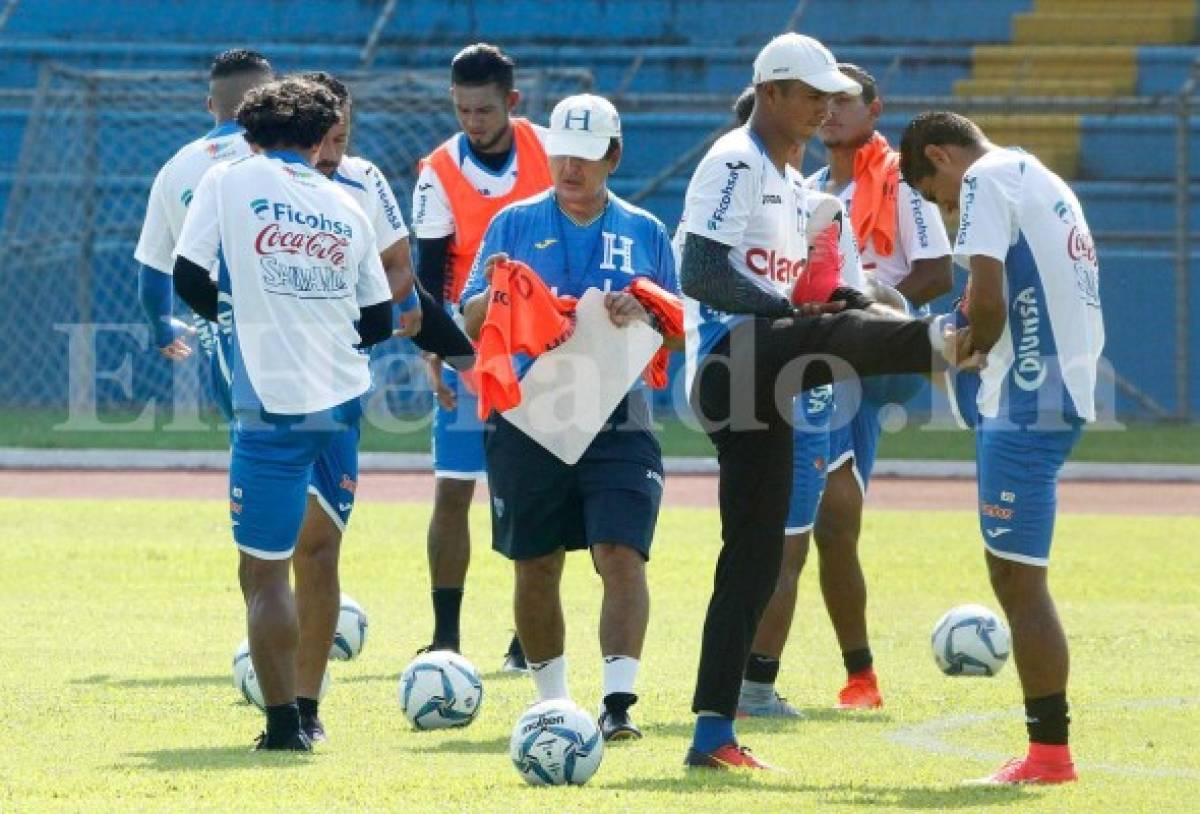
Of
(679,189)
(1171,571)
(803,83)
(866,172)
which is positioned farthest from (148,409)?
(803,83)

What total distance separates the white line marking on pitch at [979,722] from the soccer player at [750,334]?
95 centimetres

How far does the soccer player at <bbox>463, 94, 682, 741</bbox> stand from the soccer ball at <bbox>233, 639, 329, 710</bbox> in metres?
0.85

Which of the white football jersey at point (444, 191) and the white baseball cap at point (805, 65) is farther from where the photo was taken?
the white football jersey at point (444, 191)

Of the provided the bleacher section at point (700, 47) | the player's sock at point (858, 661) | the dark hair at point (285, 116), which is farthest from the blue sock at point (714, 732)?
the bleacher section at point (700, 47)

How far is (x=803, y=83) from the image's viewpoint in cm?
706

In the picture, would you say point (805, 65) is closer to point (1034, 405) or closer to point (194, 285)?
point (1034, 405)

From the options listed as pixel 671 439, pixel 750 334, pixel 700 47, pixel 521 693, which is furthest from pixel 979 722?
pixel 700 47

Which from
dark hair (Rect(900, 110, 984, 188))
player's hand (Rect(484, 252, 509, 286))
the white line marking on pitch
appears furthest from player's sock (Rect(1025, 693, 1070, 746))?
player's hand (Rect(484, 252, 509, 286))

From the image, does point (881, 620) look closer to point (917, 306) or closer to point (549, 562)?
point (917, 306)

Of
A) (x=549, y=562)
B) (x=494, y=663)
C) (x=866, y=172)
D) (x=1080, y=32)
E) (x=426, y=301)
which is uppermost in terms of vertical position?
(x=1080, y=32)

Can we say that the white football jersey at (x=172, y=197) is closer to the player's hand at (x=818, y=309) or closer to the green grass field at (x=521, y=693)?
A: the green grass field at (x=521, y=693)

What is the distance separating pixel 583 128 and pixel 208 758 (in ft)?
8.37

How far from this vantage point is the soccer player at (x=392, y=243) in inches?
328

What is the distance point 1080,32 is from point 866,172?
62.7 feet
